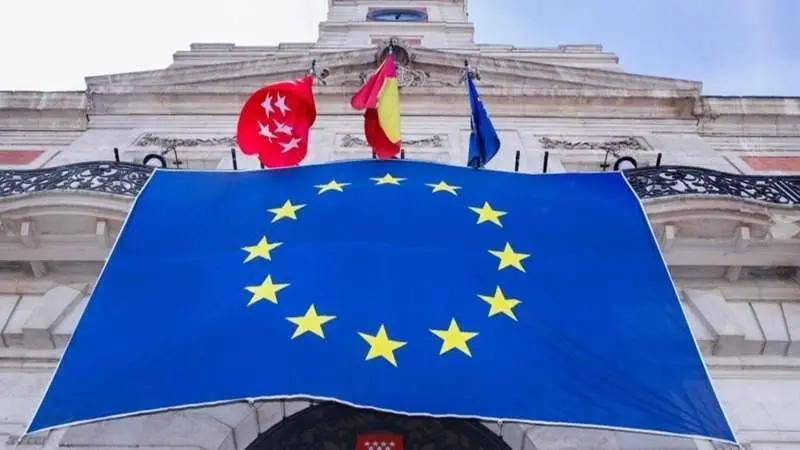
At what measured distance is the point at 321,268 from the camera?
6.79 m

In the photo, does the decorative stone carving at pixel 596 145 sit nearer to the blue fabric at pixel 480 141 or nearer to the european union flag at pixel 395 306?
the blue fabric at pixel 480 141

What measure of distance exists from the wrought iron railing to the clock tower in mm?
9245

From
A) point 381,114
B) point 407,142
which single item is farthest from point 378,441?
point 407,142

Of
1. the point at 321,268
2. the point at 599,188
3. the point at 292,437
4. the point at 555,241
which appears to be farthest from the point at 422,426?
the point at 599,188

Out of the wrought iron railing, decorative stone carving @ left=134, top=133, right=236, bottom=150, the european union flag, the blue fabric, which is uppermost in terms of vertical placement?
decorative stone carving @ left=134, top=133, right=236, bottom=150

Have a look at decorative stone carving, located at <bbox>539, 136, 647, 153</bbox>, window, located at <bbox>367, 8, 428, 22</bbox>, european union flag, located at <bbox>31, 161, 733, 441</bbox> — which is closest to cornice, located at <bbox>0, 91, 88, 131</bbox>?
european union flag, located at <bbox>31, 161, 733, 441</bbox>

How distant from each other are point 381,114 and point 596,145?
14.6ft

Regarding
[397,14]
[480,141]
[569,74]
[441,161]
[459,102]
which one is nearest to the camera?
[480,141]

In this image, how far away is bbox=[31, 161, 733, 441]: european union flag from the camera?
215 inches

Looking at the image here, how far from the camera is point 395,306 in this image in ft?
20.6

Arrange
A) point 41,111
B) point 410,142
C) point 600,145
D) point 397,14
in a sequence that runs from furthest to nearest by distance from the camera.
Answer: point 397,14 < point 41,111 < point 600,145 < point 410,142

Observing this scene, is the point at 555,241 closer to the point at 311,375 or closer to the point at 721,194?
the point at 721,194

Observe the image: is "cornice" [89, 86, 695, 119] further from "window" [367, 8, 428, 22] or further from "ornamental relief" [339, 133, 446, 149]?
"window" [367, 8, 428, 22]

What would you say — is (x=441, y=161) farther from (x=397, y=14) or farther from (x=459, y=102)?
(x=397, y=14)
